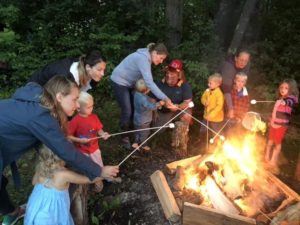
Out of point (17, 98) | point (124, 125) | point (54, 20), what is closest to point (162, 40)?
point (54, 20)

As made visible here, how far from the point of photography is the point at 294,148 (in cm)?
685

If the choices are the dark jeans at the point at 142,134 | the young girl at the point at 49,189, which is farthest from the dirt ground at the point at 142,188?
the young girl at the point at 49,189

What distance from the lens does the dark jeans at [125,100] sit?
18.7 ft

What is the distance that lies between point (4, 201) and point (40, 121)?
5.31ft

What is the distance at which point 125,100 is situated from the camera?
5.73 m

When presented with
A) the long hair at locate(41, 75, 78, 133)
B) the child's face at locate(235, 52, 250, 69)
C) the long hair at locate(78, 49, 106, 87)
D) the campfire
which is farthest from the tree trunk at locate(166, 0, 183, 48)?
the long hair at locate(41, 75, 78, 133)

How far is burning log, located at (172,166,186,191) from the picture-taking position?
4.48 m

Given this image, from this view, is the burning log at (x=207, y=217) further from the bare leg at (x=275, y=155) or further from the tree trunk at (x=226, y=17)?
the tree trunk at (x=226, y=17)

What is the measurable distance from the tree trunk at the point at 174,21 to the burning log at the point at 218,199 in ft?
17.4

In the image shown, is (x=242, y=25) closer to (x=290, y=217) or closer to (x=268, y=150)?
(x=268, y=150)

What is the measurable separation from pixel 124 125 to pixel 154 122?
58 cm

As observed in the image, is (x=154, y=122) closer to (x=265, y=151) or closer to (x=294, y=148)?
(x=265, y=151)

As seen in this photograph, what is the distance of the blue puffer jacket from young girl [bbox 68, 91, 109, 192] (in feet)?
3.72

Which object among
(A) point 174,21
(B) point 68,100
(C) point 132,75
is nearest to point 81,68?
(B) point 68,100
